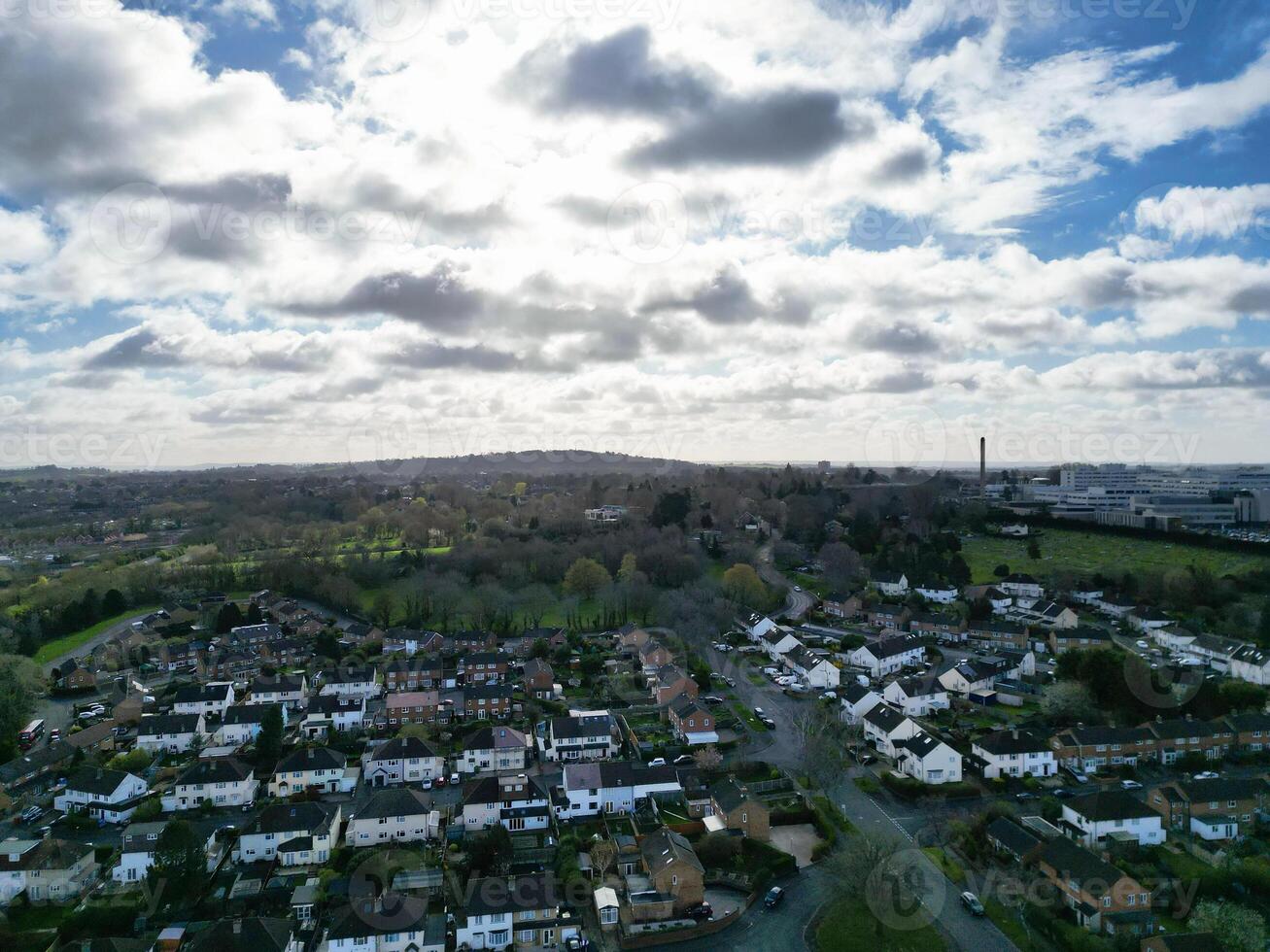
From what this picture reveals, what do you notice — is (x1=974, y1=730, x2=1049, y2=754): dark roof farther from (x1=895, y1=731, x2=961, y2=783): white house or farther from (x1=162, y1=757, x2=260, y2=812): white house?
(x1=162, y1=757, x2=260, y2=812): white house

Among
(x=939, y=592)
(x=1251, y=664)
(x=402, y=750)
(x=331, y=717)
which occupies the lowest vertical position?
(x=331, y=717)

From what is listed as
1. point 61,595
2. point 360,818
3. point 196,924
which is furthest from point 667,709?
point 61,595

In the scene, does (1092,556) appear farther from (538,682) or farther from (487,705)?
(487,705)

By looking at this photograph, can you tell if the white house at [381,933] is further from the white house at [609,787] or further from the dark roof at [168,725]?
the dark roof at [168,725]

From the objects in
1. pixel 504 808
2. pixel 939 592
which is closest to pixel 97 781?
pixel 504 808

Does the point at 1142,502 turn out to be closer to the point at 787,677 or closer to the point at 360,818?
the point at 787,677

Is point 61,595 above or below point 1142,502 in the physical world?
below
